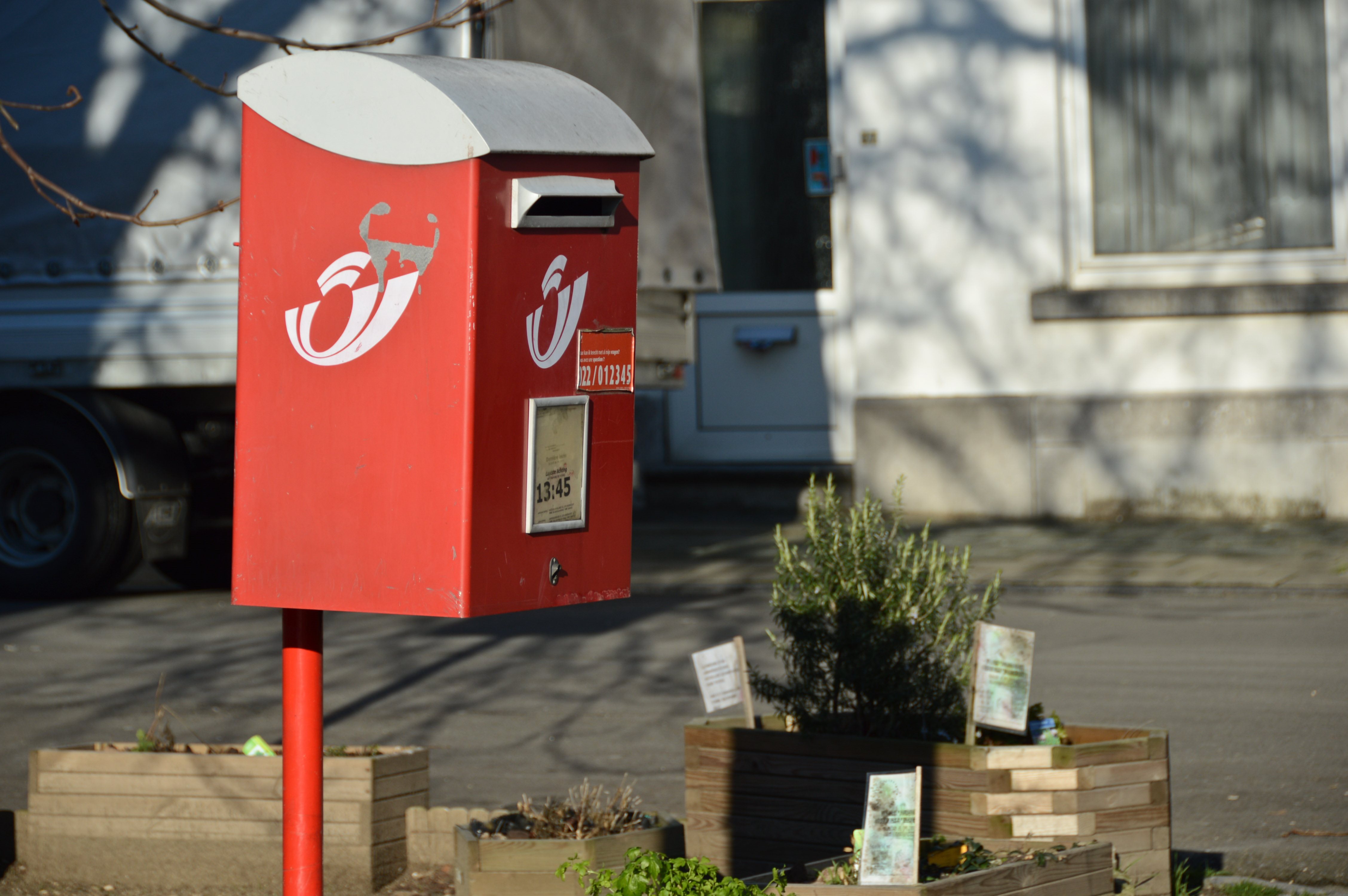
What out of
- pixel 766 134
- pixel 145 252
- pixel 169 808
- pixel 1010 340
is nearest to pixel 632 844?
pixel 169 808

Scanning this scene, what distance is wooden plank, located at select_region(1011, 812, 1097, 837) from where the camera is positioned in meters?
3.70

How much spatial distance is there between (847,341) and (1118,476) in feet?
7.98

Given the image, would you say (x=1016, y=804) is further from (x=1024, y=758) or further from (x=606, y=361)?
(x=606, y=361)

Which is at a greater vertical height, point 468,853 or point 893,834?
point 893,834

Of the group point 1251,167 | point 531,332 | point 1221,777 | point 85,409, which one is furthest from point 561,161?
point 1251,167

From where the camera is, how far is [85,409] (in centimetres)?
925

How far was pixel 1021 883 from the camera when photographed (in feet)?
10.8

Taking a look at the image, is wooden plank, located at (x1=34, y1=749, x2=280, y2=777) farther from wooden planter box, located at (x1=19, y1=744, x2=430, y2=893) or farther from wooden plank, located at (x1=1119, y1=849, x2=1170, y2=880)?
wooden plank, located at (x1=1119, y1=849, x2=1170, y2=880)

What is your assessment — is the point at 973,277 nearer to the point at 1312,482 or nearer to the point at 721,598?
the point at 1312,482

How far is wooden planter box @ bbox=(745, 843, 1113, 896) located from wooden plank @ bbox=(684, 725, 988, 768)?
1.22 ft

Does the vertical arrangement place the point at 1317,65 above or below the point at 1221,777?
above

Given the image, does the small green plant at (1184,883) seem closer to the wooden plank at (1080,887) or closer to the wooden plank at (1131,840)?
the wooden plank at (1131,840)

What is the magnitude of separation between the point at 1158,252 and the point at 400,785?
9361mm

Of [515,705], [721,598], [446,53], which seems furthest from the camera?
[721,598]
